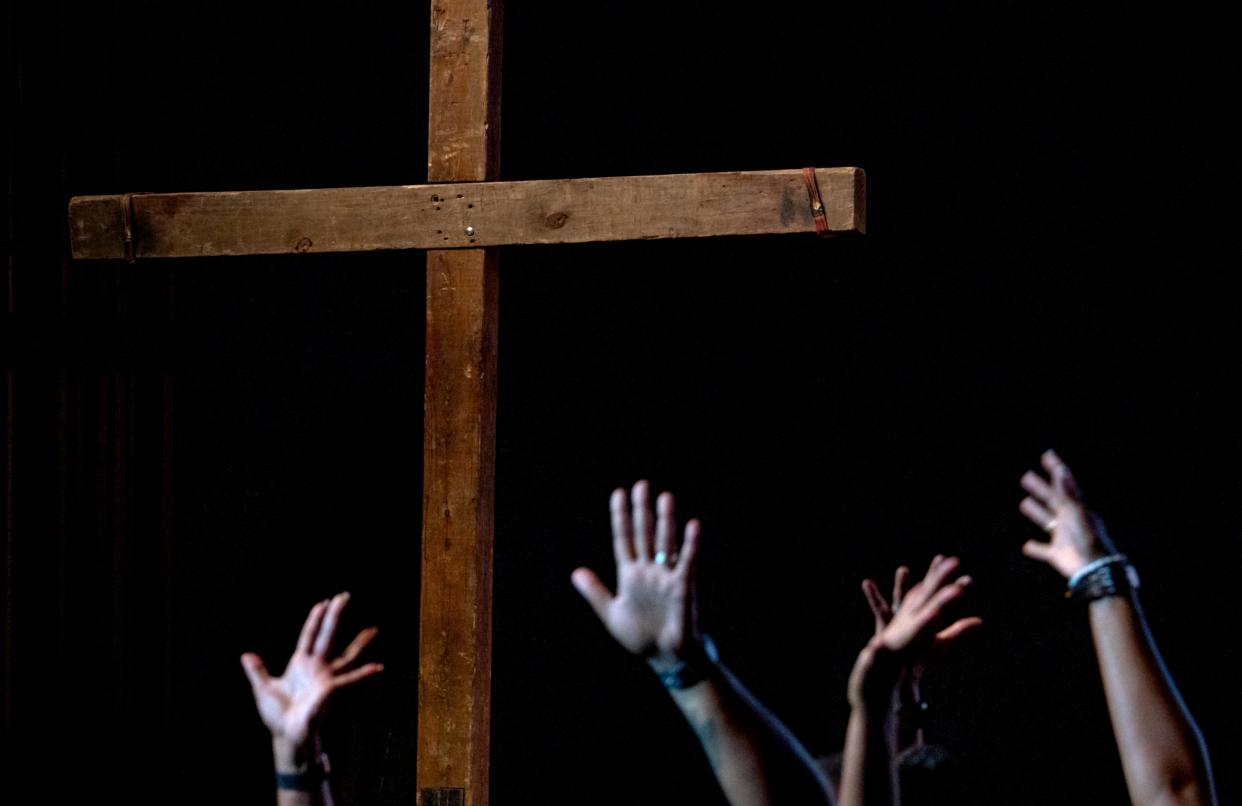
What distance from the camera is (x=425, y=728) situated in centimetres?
188

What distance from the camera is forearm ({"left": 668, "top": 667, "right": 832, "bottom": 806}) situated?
1341 mm

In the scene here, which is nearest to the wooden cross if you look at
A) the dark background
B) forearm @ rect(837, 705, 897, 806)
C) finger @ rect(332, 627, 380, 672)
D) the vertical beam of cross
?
the vertical beam of cross

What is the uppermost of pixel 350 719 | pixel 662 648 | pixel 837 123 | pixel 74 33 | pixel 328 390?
pixel 74 33

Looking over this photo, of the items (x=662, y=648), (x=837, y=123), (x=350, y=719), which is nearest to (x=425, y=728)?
(x=662, y=648)

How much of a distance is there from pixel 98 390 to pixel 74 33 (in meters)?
0.77

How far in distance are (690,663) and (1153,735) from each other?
1.47ft

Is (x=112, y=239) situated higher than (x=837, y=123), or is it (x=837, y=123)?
(x=837, y=123)

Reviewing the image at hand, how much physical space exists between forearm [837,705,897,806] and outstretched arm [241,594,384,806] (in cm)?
54

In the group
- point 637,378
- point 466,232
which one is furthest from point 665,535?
point 637,378

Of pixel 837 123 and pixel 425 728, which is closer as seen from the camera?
pixel 425 728

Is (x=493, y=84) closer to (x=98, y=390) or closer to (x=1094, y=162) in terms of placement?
(x=1094, y=162)

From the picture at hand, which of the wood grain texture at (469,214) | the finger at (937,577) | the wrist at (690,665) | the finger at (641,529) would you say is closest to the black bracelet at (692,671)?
the wrist at (690,665)

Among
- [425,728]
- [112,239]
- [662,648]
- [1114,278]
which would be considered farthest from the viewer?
[1114,278]

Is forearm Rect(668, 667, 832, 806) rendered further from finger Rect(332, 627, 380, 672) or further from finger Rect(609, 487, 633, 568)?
finger Rect(332, 627, 380, 672)
